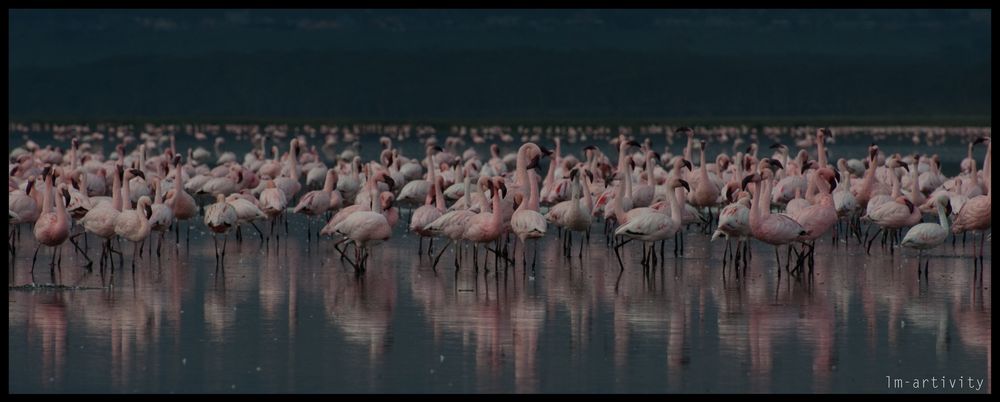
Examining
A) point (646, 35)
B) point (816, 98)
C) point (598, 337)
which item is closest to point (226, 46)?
point (646, 35)

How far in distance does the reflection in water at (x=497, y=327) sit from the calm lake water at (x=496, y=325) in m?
0.02

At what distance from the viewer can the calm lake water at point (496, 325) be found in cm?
1120

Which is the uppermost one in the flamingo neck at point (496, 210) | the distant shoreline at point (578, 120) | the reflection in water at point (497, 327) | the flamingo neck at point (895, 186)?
the distant shoreline at point (578, 120)

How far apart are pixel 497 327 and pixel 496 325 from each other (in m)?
0.10

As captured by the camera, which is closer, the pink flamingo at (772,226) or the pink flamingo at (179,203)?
the pink flamingo at (772,226)

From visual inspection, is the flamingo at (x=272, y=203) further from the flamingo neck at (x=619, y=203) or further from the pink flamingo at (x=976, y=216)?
the pink flamingo at (x=976, y=216)

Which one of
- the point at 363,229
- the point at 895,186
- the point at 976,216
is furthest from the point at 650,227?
the point at 895,186

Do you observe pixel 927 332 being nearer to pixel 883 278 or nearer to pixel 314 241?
pixel 883 278

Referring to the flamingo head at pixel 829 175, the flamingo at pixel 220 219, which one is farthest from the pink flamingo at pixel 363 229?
the flamingo head at pixel 829 175

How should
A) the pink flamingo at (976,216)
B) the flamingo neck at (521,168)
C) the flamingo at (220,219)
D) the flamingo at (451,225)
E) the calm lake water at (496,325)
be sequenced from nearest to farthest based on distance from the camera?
the calm lake water at (496,325) < the flamingo at (451,225) < the pink flamingo at (976,216) < the flamingo at (220,219) < the flamingo neck at (521,168)

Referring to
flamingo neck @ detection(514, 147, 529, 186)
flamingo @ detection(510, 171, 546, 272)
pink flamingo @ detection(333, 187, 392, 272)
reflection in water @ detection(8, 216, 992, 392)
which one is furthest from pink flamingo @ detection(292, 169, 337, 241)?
flamingo @ detection(510, 171, 546, 272)

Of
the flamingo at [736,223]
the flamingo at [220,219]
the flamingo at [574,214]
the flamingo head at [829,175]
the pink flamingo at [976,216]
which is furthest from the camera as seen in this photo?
the flamingo at [574,214]

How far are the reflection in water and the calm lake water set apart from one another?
25 mm
